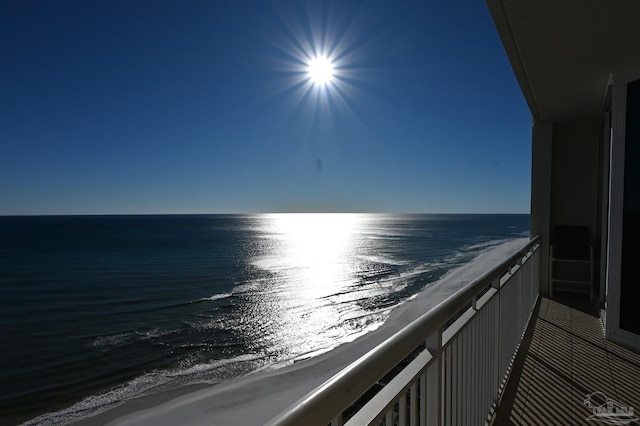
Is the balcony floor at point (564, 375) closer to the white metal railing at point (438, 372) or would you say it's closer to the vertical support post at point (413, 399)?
the white metal railing at point (438, 372)

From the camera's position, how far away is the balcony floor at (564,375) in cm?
216

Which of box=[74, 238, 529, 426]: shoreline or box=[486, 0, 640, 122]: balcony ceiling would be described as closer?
box=[486, 0, 640, 122]: balcony ceiling

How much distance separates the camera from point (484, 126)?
2116 centimetres

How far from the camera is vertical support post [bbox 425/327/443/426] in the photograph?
1014 millimetres

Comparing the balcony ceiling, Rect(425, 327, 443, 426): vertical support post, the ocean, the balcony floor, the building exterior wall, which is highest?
the balcony ceiling

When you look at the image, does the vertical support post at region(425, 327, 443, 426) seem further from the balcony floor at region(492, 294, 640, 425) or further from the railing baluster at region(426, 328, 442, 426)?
the balcony floor at region(492, 294, 640, 425)

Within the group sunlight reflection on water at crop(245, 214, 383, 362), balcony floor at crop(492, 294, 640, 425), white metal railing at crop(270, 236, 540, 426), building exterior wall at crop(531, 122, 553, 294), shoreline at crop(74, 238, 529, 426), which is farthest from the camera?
sunlight reflection on water at crop(245, 214, 383, 362)

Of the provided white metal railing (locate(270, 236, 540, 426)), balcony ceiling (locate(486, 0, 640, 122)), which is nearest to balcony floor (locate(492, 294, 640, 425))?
white metal railing (locate(270, 236, 540, 426))

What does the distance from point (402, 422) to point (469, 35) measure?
897 cm

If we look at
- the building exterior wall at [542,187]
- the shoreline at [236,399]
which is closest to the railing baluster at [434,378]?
the shoreline at [236,399]

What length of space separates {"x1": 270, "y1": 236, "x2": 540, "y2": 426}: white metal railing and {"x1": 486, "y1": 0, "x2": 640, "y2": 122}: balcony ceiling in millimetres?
1655

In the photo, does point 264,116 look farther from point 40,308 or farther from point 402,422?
point 402,422

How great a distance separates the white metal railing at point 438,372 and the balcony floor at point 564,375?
0.52 feet

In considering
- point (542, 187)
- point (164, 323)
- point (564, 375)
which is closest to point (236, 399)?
point (564, 375)
